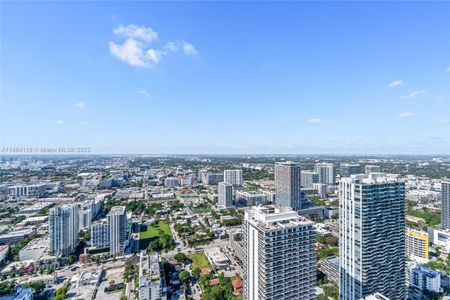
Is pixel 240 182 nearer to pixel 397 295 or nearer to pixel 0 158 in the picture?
pixel 397 295

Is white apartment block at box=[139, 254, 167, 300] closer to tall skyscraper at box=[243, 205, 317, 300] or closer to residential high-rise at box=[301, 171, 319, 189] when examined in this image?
tall skyscraper at box=[243, 205, 317, 300]

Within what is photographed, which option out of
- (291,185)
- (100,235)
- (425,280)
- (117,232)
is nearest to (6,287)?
(100,235)

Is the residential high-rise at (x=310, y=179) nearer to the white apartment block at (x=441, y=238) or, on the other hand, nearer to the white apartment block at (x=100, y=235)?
the white apartment block at (x=441, y=238)

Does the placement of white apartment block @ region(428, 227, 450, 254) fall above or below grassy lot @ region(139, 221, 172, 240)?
above

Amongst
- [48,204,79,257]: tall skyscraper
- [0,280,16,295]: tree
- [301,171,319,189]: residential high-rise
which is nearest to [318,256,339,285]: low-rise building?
[0,280,16,295]: tree

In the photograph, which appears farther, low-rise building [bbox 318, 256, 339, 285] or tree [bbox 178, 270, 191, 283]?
tree [bbox 178, 270, 191, 283]

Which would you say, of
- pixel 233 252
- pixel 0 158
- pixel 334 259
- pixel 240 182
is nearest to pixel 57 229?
pixel 233 252
